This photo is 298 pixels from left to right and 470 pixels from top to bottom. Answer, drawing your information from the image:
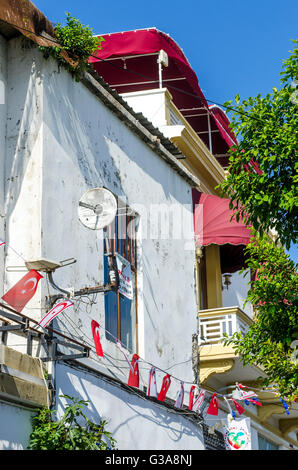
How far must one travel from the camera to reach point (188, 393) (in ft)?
42.5

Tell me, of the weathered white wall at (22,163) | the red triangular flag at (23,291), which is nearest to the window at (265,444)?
the weathered white wall at (22,163)

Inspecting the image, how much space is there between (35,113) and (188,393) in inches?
221

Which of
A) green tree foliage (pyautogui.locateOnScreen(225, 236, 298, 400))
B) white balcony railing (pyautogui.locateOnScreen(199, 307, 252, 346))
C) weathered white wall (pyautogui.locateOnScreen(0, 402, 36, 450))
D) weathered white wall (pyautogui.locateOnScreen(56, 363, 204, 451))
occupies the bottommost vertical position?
weathered white wall (pyautogui.locateOnScreen(0, 402, 36, 450))

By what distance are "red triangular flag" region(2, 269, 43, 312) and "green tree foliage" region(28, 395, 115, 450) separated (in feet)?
3.84

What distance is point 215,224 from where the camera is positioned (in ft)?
52.1

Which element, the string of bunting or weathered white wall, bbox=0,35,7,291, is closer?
the string of bunting

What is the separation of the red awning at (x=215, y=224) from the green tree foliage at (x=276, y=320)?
3.05m

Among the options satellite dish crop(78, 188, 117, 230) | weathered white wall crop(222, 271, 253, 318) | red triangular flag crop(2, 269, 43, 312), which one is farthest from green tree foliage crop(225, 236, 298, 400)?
weathered white wall crop(222, 271, 253, 318)

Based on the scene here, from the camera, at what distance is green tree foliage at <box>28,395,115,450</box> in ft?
27.0

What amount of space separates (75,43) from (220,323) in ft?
24.0

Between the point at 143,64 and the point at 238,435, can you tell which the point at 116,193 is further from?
the point at 143,64

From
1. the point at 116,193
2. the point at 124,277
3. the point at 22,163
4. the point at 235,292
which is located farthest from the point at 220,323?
the point at 22,163

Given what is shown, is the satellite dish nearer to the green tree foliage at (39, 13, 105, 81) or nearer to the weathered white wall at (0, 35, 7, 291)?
the weathered white wall at (0, 35, 7, 291)

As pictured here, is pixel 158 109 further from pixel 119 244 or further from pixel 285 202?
pixel 285 202
